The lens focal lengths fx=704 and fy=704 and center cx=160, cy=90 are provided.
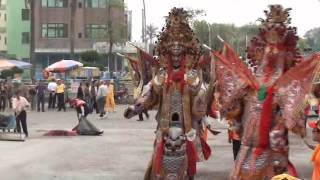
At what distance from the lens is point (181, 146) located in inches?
331

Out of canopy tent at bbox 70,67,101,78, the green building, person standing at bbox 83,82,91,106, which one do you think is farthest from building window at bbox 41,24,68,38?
person standing at bbox 83,82,91,106

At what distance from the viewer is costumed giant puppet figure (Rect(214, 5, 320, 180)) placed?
736cm

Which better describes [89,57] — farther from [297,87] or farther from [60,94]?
[297,87]

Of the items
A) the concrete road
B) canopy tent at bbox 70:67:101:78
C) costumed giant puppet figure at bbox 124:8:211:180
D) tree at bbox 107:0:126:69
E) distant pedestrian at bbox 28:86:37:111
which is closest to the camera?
costumed giant puppet figure at bbox 124:8:211:180

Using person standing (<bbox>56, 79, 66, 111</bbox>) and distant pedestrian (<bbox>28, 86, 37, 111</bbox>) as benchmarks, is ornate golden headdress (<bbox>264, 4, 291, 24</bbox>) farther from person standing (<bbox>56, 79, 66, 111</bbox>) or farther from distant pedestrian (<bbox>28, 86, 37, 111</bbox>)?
distant pedestrian (<bbox>28, 86, 37, 111</bbox>)

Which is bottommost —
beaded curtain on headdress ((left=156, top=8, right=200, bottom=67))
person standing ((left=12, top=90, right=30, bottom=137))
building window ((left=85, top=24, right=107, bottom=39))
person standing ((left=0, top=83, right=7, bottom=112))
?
person standing ((left=0, top=83, right=7, bottom=112))

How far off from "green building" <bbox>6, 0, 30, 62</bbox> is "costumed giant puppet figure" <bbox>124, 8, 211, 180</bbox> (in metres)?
65.7

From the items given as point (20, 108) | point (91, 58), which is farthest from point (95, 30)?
point (20, 108)

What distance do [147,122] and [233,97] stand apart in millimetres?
17349

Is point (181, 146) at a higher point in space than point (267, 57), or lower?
lower

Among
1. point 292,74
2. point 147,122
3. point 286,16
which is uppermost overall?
point 286,16

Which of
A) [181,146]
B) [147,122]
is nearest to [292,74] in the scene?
[181,146]

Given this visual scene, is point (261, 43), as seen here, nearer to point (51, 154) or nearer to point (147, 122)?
point (51, 154)

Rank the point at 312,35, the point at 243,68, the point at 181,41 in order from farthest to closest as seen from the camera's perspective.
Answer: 1. the point at 312,35
2. the point at 181,41
3. the point at 243,68
